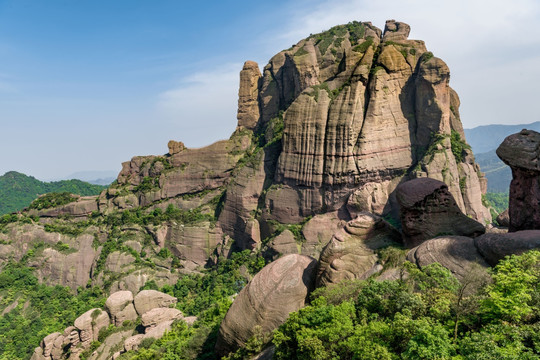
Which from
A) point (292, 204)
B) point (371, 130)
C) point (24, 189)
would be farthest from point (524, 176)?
point (24, 189)

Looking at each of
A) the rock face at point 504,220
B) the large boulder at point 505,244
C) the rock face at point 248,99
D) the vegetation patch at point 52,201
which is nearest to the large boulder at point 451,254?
the large boulder at point 505,244

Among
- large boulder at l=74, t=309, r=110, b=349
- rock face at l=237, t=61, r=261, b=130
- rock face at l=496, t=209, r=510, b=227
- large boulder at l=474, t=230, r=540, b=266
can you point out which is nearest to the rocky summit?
large boulder at l=474, t=230, r=540, b=266

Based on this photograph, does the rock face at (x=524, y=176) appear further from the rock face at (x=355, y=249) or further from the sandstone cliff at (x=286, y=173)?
the sandstone cliff at (x=286, y=173)

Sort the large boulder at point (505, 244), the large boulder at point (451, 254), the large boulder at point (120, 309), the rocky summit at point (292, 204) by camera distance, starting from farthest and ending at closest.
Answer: the large boulder at point (120, 309)
the rocky summit at point (292, 204)
the large boulder at point (451, 254)
the large boulder at point (505, 244)

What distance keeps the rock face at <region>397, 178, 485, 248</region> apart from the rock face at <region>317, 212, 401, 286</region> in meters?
1.42

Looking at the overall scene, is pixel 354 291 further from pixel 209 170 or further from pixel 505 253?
pixel 209 170

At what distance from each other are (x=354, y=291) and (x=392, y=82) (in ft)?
120

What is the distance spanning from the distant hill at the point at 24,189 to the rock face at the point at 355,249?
124m

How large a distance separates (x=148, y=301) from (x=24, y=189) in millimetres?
125814

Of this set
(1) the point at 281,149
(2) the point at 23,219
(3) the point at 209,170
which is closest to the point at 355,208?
(1) the point at 281,149

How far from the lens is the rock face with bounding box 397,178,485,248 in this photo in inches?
911

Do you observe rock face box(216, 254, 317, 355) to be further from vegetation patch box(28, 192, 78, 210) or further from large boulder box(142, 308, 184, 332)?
vegetation patch box(28, 192, 78, 210)

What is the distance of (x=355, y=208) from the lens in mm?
46938

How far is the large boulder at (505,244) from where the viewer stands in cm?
1669
